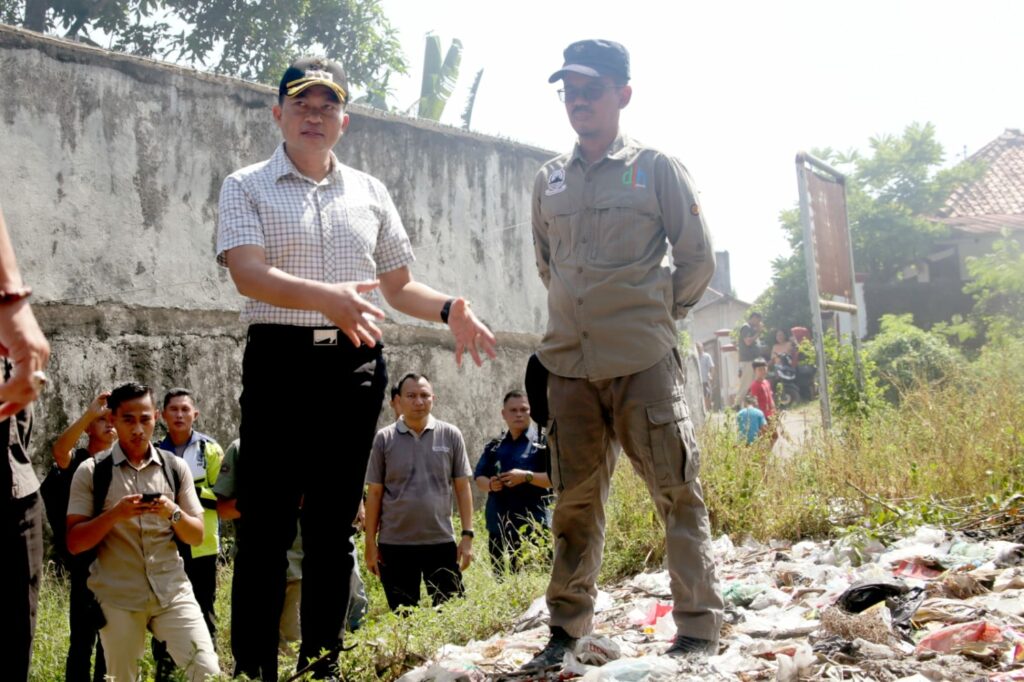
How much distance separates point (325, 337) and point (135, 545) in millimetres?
2400

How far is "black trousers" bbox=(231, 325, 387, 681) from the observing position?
3658 mm

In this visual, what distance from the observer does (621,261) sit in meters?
4.34

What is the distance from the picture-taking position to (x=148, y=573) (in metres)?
5.36

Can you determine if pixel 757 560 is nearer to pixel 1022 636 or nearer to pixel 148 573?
pixel 1022 636

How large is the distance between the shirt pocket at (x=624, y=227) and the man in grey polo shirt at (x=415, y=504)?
10.7ft

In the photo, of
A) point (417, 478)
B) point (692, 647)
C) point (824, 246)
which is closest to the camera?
point (692, 647)

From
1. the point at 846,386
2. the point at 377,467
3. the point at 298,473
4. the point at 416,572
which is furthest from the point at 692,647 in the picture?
the point at 846,386

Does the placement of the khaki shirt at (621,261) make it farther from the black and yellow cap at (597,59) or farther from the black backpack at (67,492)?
the black backpack at (67,492)

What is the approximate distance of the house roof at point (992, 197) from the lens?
3347cm

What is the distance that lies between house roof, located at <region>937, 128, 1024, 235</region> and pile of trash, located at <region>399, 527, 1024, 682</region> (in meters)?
29.5

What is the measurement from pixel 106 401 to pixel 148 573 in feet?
3.44

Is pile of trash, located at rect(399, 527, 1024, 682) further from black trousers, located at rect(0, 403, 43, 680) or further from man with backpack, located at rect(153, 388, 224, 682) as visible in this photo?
man with backpack, located at rect(153, 388, 224, 682)

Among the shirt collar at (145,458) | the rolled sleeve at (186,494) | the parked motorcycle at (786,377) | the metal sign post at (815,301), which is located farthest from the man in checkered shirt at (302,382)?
the parked motorcycle at (786,377)

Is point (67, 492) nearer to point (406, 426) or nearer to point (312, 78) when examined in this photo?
point (406, 426)
